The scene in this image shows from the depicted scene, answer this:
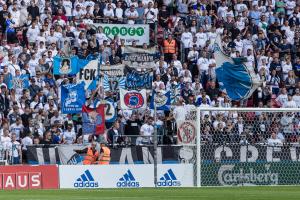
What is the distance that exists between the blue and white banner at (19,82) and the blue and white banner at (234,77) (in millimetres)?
7960

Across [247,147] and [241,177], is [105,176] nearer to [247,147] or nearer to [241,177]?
[241,177]

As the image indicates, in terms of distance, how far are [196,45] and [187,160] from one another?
11.5 m

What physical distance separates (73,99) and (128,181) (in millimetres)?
4878

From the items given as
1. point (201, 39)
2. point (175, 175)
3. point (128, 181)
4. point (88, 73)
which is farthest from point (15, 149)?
point (201, 39)

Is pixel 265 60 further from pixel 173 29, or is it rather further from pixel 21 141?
pixel 21 141

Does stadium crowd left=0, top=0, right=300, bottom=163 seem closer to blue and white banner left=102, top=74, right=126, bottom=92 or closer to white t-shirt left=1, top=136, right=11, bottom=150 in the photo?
white t-shirt left=1, top=136, right=11, bottom=150

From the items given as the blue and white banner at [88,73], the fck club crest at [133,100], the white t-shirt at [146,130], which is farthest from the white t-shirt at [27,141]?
the white t-shirt at [146,130]

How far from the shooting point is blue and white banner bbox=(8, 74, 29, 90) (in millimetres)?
40938

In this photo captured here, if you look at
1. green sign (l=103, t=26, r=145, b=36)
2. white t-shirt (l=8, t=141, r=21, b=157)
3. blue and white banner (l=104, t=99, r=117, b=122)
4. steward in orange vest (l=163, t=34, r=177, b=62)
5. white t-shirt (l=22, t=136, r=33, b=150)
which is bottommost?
white t-shirt (l=8, t=141, r=21, b=157)

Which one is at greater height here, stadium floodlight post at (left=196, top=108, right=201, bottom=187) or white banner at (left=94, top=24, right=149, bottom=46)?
white banner at (left=94, top=24, right=149, bottom=46)

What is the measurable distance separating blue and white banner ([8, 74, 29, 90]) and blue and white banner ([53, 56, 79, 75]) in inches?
48.1

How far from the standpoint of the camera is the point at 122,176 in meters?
36.0

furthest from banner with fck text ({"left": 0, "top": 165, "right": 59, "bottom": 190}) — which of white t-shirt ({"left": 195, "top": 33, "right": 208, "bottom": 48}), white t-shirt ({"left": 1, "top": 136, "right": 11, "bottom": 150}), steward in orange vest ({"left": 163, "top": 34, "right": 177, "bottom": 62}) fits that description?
white t-shirt ({"left": 195, "top": 33, "right": 208, "bottom": 48})

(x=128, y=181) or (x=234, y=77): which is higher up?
(x=234, y=77)
